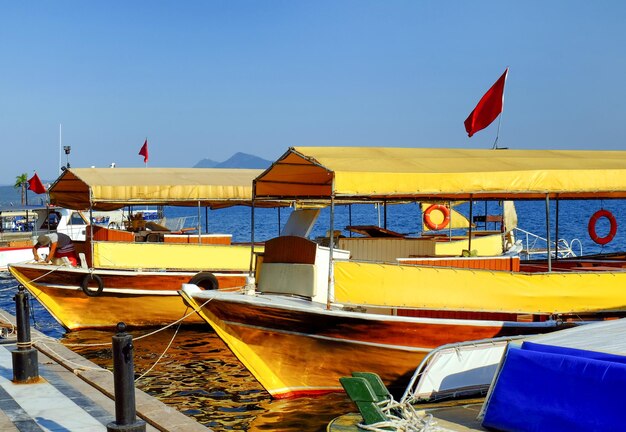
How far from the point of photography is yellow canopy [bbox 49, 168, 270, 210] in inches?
727

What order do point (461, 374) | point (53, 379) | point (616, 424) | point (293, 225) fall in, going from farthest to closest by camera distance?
point (293, 225), point (53, 379), point (461, 374), point (616, 424)

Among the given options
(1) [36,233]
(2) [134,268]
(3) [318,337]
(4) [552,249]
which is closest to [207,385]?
(3) [318,337]

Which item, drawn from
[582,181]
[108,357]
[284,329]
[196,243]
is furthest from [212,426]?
[196,243]

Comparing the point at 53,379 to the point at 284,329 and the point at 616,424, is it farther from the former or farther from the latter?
the point at 616,424

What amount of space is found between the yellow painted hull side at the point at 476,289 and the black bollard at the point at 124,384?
5.15 m

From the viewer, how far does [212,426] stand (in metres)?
11.6

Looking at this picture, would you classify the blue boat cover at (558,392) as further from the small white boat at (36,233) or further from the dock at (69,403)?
the small white boat at (36,233)

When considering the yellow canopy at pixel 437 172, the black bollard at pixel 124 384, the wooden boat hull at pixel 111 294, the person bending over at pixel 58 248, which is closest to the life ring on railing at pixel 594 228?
the yellow canopy at pixel 437 172

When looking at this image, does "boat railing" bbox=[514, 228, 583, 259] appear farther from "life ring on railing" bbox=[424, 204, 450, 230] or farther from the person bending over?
the person bending over

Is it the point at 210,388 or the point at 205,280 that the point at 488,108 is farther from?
the point at 210,388

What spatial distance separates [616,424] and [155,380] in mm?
9805

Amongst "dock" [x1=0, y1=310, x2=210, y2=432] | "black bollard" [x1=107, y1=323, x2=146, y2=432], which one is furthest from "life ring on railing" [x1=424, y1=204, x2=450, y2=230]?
"black bollard" [x1=107, y1=323, x2=146, y2=432]

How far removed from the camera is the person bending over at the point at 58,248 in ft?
65.2

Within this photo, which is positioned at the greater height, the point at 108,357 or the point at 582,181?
the point at 582,181
